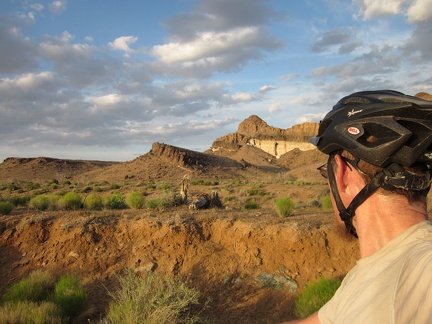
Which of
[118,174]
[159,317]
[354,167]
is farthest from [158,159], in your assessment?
[354,167]

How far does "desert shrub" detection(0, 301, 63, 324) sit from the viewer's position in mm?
5602

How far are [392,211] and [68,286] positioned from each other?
676 cm

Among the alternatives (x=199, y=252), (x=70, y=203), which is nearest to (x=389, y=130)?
(x=199, y=252)

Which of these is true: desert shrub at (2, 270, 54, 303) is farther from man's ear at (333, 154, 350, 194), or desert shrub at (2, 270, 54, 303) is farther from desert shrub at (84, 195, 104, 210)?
man's ear at (333, 154, 350, 194)

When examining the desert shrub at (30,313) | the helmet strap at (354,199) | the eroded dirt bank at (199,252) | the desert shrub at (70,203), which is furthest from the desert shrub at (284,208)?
the helmet strap at (354,199)

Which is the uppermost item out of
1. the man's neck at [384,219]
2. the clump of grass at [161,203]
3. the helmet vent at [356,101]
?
the helmet vent at [356,101]

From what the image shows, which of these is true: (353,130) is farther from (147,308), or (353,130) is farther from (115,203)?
(115,203)

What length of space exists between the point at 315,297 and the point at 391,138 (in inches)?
203

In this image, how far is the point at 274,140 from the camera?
87.6m

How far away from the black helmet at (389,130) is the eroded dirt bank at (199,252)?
5922mm

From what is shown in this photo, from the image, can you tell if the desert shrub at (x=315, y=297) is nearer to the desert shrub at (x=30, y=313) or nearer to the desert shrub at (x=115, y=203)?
the desert shrub at (x=30, y=313)

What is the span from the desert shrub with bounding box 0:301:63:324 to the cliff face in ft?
257

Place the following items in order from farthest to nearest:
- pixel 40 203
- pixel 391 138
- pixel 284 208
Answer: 1. pixel 40 203
2. pixel 284 208
3. pixel 391 138

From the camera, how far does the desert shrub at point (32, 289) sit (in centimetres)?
671
